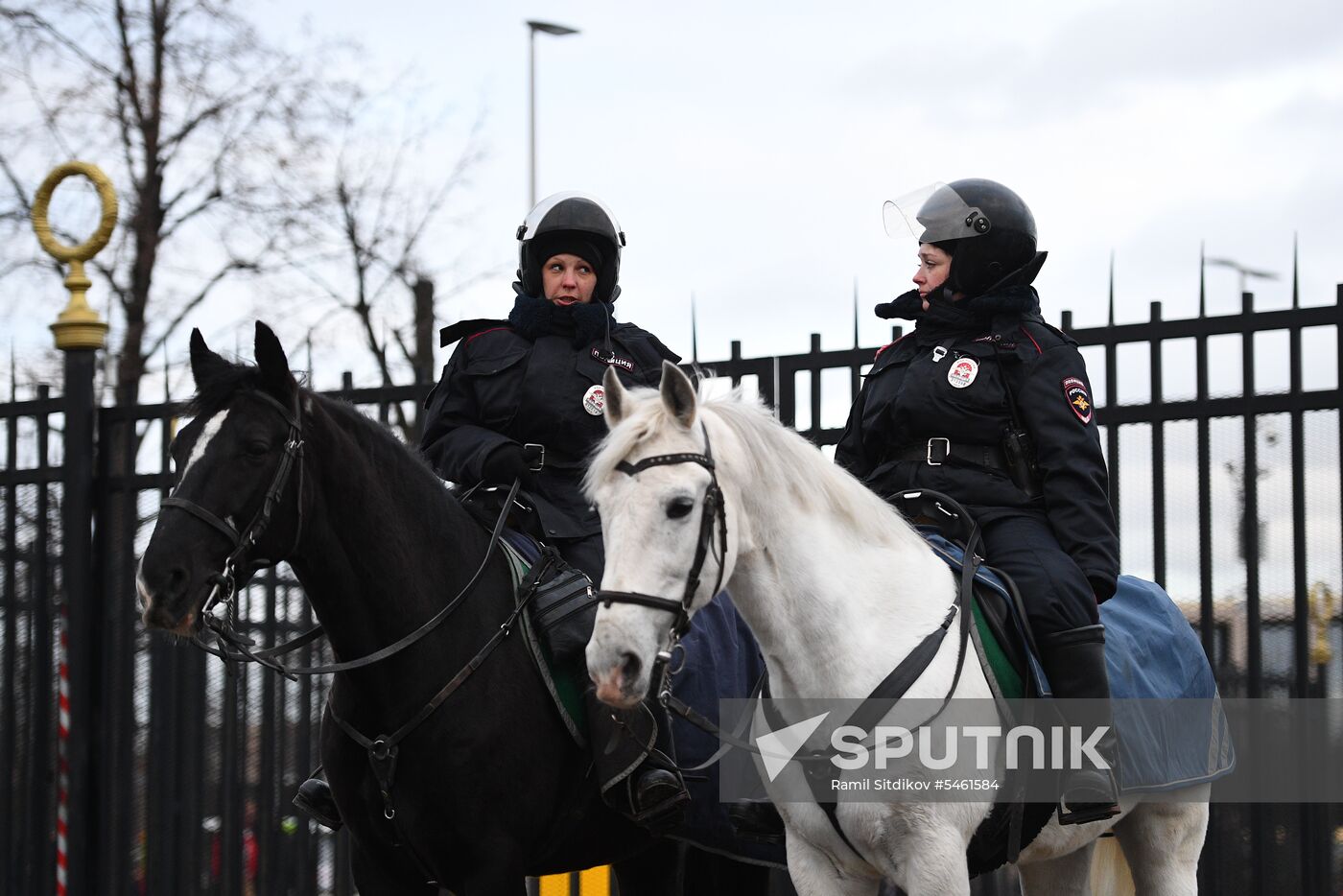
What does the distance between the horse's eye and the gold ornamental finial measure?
17.9 feet

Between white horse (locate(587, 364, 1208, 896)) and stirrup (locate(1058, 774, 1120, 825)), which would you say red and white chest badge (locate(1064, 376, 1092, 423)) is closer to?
white horse (locate(587, 364, 1208, 896))

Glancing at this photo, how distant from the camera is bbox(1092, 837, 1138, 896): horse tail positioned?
226 inches

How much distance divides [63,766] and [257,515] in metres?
4.39

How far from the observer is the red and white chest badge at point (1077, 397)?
4711 mm

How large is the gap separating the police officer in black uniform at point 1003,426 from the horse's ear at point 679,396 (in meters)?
1.22

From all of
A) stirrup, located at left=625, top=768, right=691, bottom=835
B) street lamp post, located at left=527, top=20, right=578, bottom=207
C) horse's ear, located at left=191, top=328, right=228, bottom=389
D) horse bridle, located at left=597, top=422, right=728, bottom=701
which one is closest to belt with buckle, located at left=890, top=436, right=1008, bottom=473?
horse bridle, located at left=597, top=422, right=728, bottom=701

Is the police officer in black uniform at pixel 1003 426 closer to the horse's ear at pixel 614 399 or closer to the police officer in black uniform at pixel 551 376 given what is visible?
the police officer in black uniform at pixel 551 376

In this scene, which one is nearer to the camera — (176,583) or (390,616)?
(176,583)

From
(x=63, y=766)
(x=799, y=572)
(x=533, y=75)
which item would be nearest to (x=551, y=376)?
(x=799, y=572)

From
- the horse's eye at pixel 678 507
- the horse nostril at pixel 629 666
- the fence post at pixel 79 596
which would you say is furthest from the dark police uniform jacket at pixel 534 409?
the fence post at pixel 79 596

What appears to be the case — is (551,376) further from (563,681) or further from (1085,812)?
(1085,812)

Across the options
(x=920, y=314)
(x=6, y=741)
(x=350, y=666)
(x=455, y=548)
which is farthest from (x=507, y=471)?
(x=6, y=741)

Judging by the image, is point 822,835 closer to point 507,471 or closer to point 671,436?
point 671,436

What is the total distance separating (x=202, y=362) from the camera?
4801 millimetres
